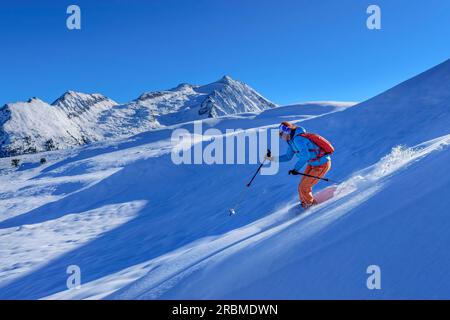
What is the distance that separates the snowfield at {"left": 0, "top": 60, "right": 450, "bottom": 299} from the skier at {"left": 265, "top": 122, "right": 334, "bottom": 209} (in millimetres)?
593

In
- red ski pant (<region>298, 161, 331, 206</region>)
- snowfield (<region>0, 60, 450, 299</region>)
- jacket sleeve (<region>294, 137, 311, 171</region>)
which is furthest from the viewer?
red ski pant (<region>298, 161, 331, 206</region>)

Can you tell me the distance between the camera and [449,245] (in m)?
3.19

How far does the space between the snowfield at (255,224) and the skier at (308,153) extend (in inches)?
23.4

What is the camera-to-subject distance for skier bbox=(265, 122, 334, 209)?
7758mm

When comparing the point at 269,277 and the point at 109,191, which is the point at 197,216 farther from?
the point at 269,277

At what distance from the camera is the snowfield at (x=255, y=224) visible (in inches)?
140

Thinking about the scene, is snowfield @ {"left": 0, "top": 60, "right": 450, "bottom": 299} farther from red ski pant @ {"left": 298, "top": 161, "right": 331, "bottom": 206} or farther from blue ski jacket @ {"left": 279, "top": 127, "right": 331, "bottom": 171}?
blue ski jacket @ {"left": 279, "top": 127, "right": 331, "bottom": 171}

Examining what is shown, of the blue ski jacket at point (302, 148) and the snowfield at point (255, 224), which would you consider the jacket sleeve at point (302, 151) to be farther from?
the snowfield at point (255, 224)

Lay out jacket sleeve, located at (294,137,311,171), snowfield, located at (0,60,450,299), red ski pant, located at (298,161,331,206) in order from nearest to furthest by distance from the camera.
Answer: snowfield, located at (0,60,450,299) < jacket sleeve, located at (294,137,311,171) < red ski pant, located at (298,161,331,206)

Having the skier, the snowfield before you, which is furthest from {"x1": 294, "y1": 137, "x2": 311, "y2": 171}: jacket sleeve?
the snowfield

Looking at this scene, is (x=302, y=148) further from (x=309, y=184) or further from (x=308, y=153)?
(x=309, y=184)

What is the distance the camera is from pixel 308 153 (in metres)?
7.79

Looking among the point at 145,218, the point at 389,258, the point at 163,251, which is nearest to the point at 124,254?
the point at 163,251

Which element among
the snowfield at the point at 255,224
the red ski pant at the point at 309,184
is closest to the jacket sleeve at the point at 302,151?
the red ski pant at the point at 309,184
